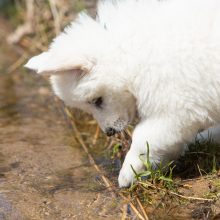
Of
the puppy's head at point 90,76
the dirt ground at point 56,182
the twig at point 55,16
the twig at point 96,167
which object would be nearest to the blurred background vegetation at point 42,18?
the twig at point 55,16

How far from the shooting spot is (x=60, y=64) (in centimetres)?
397

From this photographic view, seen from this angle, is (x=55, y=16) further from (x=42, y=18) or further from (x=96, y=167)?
(x=96, y=167)

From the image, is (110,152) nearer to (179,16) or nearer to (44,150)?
(44,150)

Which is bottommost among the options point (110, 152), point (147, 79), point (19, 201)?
point (110, 152)

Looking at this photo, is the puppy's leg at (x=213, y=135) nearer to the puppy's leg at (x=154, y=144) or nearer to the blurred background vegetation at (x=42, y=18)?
the puppy's leg at (x=154, y=144)

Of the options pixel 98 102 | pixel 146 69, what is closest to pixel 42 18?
pixel 98 102

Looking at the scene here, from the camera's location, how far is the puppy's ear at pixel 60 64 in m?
3.96

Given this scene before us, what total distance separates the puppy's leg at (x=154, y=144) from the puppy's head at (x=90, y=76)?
240 millimetres

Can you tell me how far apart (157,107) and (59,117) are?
2176 millimetres

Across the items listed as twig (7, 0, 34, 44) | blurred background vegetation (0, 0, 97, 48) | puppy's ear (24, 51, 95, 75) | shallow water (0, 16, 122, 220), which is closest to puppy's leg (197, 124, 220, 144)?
shallow water (0, 16, 122, 220)

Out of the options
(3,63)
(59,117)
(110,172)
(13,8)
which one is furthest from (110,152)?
(13,8)

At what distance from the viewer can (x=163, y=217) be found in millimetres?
3582

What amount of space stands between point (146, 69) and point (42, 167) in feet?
4.04

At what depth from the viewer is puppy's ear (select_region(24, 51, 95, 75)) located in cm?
396
